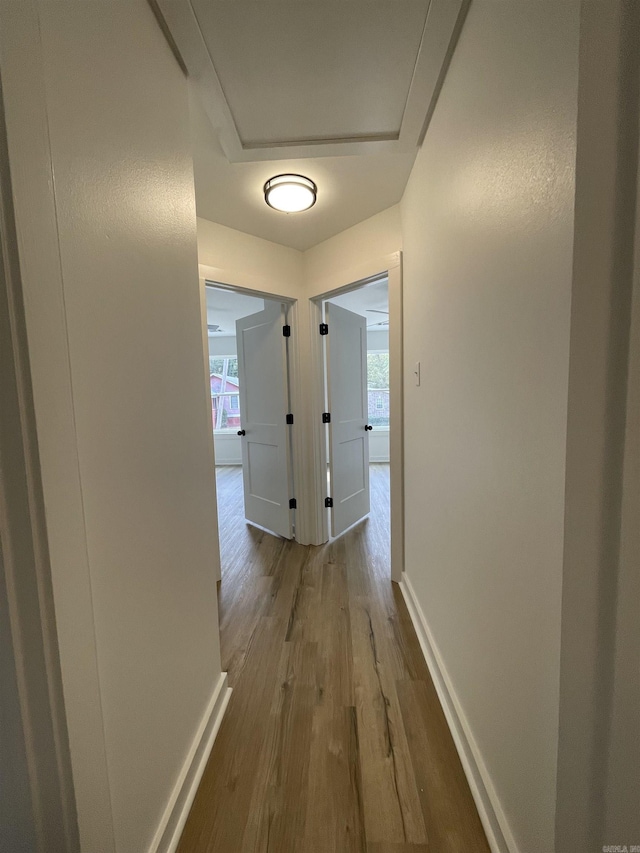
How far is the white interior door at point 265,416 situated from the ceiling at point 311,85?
3.50ft

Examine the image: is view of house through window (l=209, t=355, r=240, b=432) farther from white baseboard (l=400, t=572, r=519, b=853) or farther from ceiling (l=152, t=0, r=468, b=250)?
white baseboard (l=400, t=572, r=519, b=853)

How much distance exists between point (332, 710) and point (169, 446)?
120 centimetres

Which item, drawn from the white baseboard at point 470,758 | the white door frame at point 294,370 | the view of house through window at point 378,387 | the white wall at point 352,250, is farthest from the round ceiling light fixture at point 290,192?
the view of house through window at point 378,387

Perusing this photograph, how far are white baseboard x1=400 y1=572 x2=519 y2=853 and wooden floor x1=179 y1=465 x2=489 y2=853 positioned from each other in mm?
40

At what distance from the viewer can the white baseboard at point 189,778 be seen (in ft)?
2.73

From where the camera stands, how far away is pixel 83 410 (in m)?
0.61

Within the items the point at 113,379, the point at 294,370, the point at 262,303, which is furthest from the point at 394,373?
the point at 262,303

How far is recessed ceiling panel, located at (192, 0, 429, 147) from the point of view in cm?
93

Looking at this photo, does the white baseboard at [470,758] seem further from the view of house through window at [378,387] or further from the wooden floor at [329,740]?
the view of house through window at [378,387]

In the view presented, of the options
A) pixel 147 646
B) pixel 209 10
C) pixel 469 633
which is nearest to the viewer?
pixel 147 646

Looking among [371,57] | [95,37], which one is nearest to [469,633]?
[95,37]

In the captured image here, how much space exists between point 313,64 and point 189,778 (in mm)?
2325

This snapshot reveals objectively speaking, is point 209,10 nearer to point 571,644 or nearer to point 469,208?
point 469,208

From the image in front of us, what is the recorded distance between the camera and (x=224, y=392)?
6.34 metres
